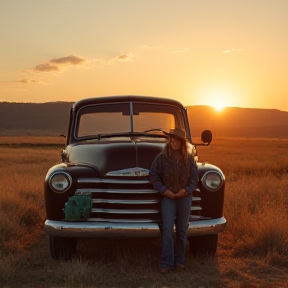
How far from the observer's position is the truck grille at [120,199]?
5.39 meters

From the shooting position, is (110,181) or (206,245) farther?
(206,245)

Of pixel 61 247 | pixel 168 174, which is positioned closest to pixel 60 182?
pixel 61 247

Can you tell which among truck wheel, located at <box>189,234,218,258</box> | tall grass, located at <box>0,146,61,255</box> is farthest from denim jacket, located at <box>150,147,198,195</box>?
tall grass, located at <box>0,146,61,255</box>

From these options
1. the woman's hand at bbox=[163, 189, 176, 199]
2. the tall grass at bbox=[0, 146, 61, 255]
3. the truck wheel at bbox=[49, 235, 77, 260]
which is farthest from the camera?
the tall grass at bbox=[0, 146, 61, 255]

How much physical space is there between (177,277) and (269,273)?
44.6 inches

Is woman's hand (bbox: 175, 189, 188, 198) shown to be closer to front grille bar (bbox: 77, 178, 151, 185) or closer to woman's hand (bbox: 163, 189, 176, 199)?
woman's hand (bbox: 163, 189, 176, 199)

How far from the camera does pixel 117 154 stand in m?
5.66

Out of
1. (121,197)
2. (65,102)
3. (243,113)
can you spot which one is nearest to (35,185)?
(121,197)

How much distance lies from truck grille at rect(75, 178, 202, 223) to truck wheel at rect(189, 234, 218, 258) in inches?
38.5

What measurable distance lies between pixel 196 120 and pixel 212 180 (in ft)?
511

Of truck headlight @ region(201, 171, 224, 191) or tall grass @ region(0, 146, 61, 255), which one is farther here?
tall grass @ region(0, 146, 61, 255)

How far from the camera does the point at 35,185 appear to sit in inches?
441

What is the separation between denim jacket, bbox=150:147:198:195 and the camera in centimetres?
524

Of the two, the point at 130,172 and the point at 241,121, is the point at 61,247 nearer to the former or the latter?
the point at 130,172
